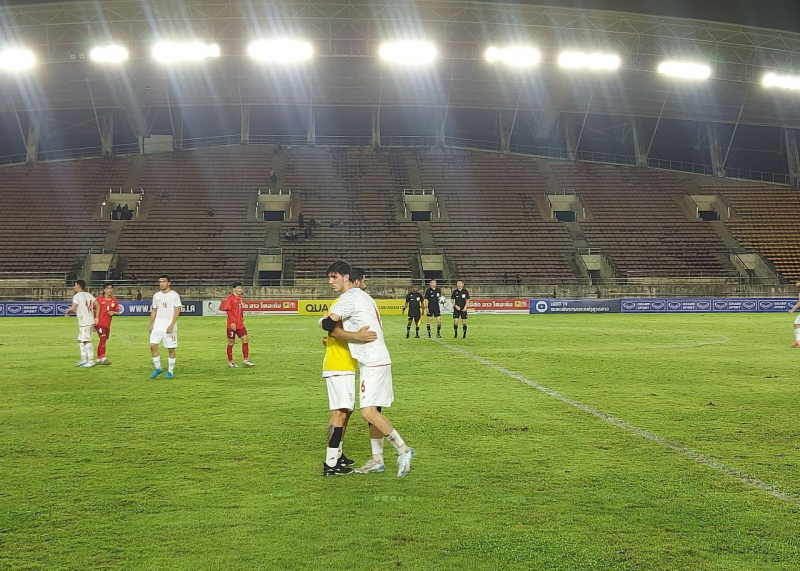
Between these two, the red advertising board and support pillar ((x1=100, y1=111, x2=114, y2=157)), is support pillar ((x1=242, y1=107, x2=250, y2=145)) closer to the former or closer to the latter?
support pillar ((x1=100, y1=111, x2=114, y2=157))

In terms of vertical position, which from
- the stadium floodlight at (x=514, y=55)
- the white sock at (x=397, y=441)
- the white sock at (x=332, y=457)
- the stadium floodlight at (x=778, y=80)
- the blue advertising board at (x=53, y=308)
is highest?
the stadium floodlight at (x=514, y=55)

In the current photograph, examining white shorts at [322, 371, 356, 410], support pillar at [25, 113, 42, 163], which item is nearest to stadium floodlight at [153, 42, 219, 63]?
support pillar at [25, 113, 42, 163]

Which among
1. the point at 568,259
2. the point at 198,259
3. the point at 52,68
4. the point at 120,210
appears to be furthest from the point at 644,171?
the point at 52,68

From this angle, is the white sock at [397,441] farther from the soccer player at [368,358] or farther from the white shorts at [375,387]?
the white shorts at [375,387]

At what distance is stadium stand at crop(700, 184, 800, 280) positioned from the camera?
152 ft

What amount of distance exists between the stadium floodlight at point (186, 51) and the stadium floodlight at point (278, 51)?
2.48 meters

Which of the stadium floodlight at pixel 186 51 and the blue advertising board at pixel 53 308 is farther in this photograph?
the stadium floodlight at pixel 186 51

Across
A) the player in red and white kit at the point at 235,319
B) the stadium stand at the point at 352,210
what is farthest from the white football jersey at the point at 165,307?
the stadium stand at the point at 352,210

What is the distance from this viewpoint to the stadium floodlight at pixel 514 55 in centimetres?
4475

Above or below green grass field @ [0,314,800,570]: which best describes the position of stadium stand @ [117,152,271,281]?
above

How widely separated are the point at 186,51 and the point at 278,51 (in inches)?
230

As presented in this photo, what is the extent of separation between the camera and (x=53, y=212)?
155 feet

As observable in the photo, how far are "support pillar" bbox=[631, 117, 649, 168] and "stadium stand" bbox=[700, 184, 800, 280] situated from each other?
5173 mm

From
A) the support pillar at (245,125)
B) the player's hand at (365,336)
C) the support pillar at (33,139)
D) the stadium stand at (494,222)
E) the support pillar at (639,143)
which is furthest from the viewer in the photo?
the support pillar at (639,143)
